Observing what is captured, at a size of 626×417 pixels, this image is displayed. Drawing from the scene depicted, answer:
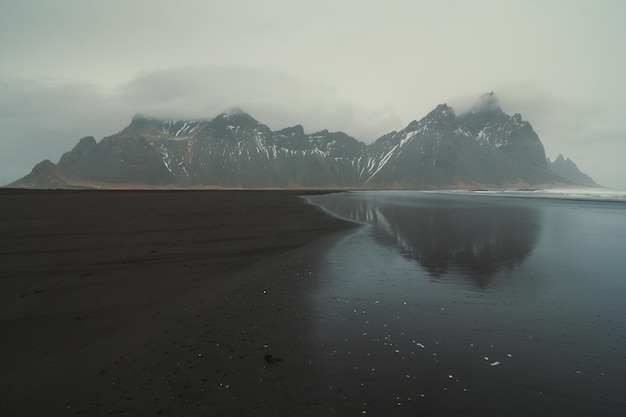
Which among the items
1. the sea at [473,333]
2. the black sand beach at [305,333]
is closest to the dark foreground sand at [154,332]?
the black sand beach at [305,333]

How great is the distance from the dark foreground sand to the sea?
1.15 metres

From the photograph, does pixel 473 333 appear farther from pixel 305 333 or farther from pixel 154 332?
pixel 154 332

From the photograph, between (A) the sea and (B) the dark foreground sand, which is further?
(A) the sea

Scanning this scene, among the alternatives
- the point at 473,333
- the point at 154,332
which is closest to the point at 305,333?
the point at 154,332

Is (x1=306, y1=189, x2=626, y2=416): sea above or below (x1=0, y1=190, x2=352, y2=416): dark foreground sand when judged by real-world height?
below

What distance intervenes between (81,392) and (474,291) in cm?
1281

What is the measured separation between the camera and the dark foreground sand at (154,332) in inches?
241

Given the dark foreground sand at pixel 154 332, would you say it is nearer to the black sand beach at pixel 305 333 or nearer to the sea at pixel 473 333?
the black sand beach at pixel 305 333

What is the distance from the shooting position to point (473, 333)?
926cm

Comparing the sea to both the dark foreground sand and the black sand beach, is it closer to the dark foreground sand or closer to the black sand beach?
the black sand beach

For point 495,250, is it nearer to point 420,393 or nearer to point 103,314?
point 420,393

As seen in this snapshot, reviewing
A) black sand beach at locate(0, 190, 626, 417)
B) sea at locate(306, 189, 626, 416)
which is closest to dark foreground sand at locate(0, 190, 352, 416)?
black sand beach at locate(0, 190, 626, 417)

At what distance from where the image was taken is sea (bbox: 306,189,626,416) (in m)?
6.31

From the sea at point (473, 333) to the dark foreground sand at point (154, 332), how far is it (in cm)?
115
